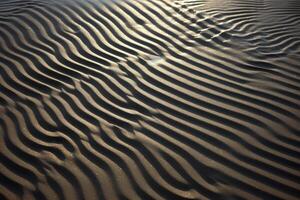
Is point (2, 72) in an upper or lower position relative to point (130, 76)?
upper

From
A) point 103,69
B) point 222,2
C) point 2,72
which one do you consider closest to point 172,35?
point 103,69

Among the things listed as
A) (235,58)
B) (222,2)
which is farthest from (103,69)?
(222,2)

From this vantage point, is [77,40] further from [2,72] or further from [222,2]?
[222,2]

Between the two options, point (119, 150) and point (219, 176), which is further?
point (119, 150)

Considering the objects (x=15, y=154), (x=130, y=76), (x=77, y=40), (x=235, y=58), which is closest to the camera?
(x=15, y=154)

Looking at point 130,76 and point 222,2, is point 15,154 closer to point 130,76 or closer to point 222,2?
point 130,76

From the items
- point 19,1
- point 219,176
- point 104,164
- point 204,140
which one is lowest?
point 219,176

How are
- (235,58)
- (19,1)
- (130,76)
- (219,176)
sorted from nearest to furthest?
1. (219,176)
2. (130,76)
3. (235,58)
4. (19,1)
